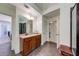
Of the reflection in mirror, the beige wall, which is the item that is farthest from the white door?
the beige wall

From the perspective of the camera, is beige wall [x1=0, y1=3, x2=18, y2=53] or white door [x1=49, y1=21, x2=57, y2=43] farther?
white door [x1=49, y1=21, x2=57, y2=43]

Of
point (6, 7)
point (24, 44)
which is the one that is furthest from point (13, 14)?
point (24, 44)

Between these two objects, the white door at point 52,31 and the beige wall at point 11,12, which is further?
the white door at point 52,31

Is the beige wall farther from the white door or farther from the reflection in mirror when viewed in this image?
the white door

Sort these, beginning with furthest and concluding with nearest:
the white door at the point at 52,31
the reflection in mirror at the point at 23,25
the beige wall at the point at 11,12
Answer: the white door at the point at 52,31, the reflection in mirror at the point at 23,25, the beige wall at the point at 11,12

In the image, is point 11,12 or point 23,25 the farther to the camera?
point 23,25

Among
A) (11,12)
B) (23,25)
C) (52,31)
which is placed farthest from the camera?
(52,31)

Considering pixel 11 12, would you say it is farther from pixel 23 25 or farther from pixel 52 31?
pixel 52 31

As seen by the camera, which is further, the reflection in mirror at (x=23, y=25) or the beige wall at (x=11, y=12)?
the reflection in mirror at (x=23, y=25)

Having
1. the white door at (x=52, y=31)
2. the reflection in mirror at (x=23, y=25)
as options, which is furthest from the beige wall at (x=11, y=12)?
the white door at (x=52, y=31)

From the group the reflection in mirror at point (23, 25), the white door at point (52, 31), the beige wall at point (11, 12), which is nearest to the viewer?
the beige wall at point (11, 12)

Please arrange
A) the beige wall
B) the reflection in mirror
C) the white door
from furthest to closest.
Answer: the white door → the reflection in mirror → the beige wall

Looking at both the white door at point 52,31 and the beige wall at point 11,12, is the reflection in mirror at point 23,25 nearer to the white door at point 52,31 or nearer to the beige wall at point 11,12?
the beige wall at point 11,12

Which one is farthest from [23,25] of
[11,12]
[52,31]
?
[52,31]
